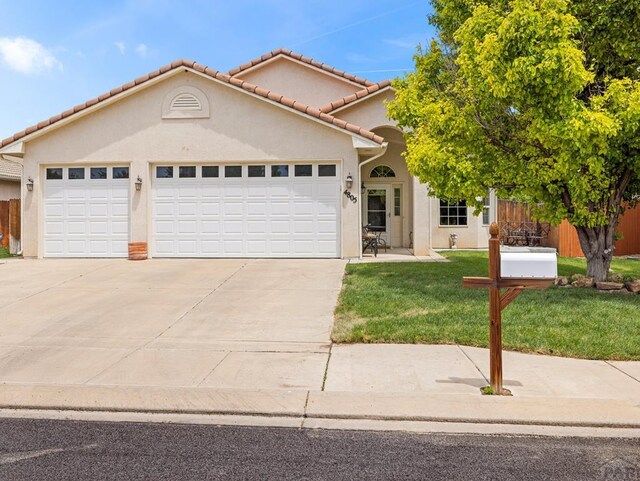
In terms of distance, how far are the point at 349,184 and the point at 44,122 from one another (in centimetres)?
887

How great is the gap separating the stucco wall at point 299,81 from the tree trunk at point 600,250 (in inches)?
427

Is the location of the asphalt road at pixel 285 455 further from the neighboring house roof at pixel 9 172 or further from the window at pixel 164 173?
the neighboring house roof at pixel 9 172

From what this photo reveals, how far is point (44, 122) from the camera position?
46.5 feet

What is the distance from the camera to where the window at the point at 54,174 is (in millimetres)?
14602

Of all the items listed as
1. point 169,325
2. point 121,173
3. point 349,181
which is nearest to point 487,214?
point 349,181

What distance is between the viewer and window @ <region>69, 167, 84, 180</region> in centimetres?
1454

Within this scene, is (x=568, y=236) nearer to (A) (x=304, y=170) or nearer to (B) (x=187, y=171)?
(A) (x=304, y=170)

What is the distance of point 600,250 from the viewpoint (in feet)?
32.9

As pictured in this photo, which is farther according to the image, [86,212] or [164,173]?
[86,212]

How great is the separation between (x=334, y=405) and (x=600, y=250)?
8.00 metres

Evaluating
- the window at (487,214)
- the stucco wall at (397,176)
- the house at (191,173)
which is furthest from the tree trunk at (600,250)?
the window at (487,214)

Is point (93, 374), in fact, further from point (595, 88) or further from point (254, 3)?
point (254, 3)

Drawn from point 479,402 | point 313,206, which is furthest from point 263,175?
point 479,402

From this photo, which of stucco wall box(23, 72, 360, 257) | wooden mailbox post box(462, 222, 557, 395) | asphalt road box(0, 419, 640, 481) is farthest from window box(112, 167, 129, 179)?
wooden mailbox post box(462, 222, 557, 395)
